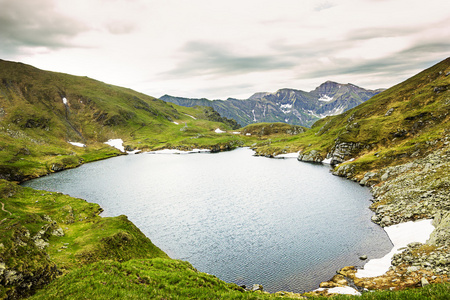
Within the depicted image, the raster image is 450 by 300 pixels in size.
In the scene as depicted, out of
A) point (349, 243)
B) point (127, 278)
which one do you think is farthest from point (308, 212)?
point (127, 278)

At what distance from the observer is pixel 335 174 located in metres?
102

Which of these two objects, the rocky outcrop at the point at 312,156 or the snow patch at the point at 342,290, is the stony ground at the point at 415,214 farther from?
the rocky outcrop at the point at 312,156

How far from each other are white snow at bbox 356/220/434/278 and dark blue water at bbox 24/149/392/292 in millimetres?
1737

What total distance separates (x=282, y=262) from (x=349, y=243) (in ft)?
50.4

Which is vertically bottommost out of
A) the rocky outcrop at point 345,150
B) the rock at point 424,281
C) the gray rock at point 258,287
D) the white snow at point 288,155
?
the gray rock at point 258,287

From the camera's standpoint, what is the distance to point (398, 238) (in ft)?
135

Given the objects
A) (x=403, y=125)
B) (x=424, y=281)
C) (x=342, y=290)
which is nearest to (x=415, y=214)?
(x=424, y=281)

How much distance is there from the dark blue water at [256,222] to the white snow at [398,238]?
1737mm

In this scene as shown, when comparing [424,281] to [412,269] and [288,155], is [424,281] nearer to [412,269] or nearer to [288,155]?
[412,269]

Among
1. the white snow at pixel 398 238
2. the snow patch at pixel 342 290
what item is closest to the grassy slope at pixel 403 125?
the white snow at pixel 398 238

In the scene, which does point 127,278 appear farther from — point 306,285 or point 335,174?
point 335,174

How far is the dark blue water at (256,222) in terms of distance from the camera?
3778cm

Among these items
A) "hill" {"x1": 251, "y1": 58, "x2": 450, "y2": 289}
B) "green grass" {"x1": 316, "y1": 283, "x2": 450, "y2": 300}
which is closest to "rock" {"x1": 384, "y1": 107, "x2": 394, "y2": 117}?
"hill" {"x1": 251, "y1": 58, "x2": 450, "y2": 289}

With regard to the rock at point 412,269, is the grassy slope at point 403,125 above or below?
above
